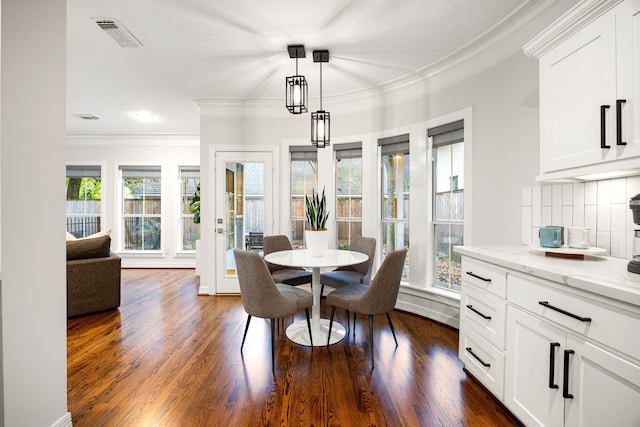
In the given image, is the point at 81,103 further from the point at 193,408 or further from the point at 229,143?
the point at 193,408

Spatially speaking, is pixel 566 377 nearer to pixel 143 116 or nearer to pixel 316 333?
pixel 316 333

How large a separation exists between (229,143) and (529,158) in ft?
11.4

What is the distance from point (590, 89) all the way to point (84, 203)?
781 cm

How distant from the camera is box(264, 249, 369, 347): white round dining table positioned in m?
2.58

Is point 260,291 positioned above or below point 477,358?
above

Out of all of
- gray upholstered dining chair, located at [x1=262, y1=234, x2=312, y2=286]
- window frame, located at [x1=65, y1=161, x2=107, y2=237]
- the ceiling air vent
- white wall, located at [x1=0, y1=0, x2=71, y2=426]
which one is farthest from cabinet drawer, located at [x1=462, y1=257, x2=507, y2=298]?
window frame, located at [x1=65, y1=161, x2=107, y2=237]

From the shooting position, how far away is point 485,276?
1.96 m

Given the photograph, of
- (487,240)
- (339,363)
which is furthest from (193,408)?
(487,240)

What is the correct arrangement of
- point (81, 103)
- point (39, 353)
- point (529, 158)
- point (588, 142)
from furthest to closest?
1. point (81, 103)
2. point (529, 158)
3. point (588, 142)
4. point (39, 353)

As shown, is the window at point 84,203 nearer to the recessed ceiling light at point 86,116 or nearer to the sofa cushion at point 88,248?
the recessed ceiling light at point 86,116

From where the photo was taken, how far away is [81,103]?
4.45m

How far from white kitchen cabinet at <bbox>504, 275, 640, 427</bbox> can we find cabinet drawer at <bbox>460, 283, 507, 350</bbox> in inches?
2.7

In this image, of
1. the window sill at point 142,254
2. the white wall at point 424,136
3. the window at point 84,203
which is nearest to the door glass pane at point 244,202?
the white wall at point 424,136

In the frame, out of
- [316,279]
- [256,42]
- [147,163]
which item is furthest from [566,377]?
[147,163]
